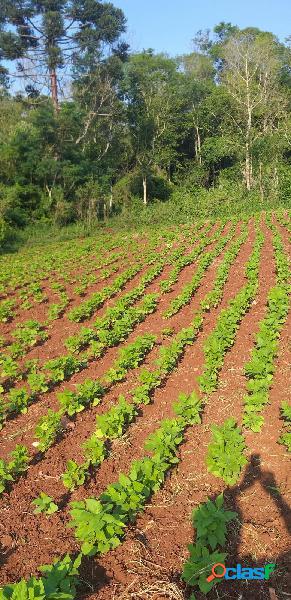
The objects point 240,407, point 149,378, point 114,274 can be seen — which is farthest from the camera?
point 114,274

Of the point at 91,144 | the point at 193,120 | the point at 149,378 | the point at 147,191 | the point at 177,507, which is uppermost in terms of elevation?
the point at 193,120

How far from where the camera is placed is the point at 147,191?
1366 inches

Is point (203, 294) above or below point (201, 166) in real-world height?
below

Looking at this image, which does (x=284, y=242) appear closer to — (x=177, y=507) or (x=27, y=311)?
(x=27, y=311)

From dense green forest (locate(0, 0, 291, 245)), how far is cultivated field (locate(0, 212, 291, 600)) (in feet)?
52.7

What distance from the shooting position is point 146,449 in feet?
13.8

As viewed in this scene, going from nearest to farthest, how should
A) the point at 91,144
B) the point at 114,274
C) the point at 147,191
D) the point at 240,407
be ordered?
the point at 240,407, the point at 114,274, the point at 91,144, the point at 147,191

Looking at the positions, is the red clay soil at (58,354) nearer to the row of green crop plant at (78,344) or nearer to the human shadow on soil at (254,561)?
the row of green crop plant at (78,344)

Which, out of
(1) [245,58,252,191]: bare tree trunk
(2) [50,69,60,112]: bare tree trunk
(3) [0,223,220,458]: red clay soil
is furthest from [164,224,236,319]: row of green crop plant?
(2) [50,69,60,112]: bare tree trunk

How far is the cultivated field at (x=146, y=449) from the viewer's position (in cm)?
313

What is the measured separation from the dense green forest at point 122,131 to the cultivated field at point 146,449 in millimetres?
16059

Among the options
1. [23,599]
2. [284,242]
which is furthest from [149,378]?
[284,242]

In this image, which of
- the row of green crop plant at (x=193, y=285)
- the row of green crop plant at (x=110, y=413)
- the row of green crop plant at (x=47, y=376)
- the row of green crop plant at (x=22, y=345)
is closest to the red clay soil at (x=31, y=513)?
the row of green crop plant at (x=110, y=413)

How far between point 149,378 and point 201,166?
34.5m
